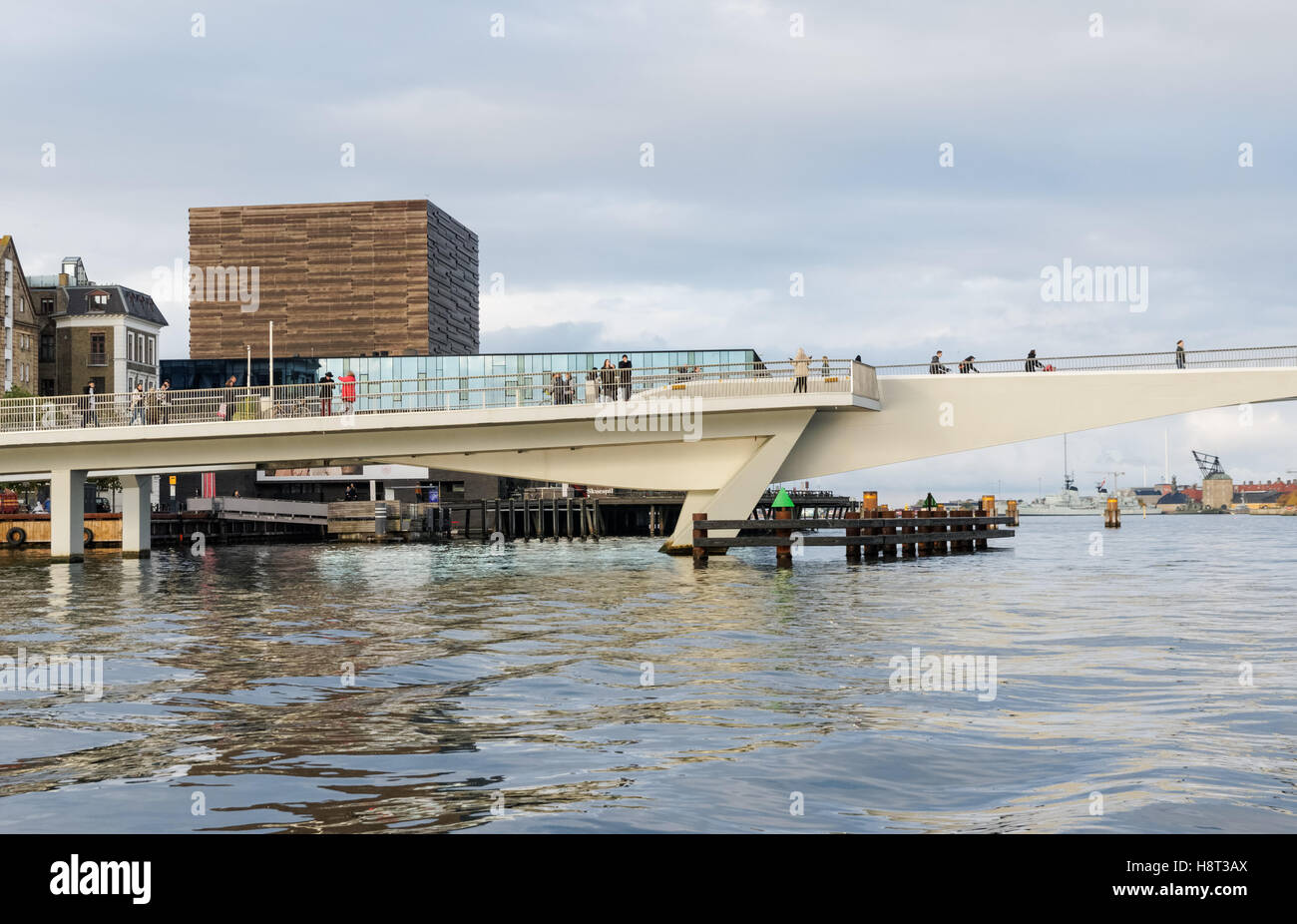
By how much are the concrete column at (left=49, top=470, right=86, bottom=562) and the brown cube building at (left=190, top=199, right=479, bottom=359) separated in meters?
61.9

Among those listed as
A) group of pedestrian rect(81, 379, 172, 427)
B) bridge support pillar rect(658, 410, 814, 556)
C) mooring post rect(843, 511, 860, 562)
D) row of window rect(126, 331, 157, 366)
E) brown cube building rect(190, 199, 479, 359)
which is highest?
brown cube building rect(190, 199, 479, 359)

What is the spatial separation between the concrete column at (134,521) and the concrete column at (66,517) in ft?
17.7

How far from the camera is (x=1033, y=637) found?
18406mm

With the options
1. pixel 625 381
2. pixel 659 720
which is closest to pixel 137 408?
pixel 625 381

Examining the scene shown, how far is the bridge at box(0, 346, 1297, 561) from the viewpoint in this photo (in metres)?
40.8

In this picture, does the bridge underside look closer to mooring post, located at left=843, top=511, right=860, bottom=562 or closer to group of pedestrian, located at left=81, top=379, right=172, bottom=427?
group of pedestrian, located at left=81, top=379, right=172, bottom=427

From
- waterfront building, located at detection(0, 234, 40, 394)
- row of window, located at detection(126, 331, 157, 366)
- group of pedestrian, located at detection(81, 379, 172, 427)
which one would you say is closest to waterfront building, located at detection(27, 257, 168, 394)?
row of window, located at detection(126, 331, 157, 366)

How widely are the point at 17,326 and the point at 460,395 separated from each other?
59.3m

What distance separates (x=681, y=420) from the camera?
42406mm

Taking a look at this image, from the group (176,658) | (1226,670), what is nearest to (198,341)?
(176,658)

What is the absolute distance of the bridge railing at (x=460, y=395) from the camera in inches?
1635

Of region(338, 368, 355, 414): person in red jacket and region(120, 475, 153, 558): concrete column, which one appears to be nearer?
region(338, 368, 355, 414): person in red jacket
